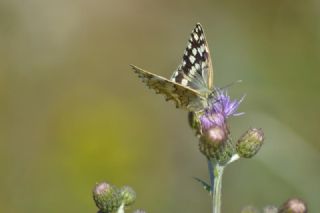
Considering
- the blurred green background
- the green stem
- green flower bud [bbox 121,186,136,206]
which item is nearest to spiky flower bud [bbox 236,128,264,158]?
the green stem

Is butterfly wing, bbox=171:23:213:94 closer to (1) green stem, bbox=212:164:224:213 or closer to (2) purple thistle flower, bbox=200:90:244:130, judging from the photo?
(2) purple thistle flower, bbox=200:90:244:130

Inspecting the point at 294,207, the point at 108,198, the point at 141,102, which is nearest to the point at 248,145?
the point at 294,207

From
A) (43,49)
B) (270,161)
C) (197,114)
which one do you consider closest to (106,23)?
(43,49)

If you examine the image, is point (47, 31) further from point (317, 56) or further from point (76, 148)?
point (317, 56)

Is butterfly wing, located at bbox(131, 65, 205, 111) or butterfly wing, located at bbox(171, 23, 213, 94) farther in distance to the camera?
butterfly wing, located at bbox(171, 23, 213, 94)

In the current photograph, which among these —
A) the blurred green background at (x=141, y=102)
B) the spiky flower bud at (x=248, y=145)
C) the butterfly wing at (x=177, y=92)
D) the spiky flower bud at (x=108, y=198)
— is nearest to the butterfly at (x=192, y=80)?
the butterfly wing at (x=177, y=92)

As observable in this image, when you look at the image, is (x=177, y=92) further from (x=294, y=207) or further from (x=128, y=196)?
(x=294, y=207)

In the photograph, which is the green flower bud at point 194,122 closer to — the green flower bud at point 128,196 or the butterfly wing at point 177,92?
the butterfly wing at point 177,92
